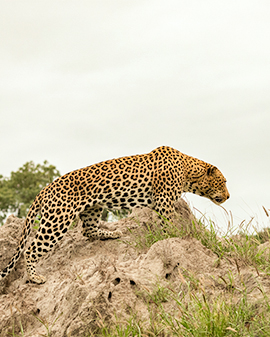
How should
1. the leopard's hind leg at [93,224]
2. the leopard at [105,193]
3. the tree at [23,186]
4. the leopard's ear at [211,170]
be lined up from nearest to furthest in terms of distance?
the leopard at [105,193]
the leopard's hind leg at [93,224]
the leopard's ear at [211,170]
the tree at [23,186]

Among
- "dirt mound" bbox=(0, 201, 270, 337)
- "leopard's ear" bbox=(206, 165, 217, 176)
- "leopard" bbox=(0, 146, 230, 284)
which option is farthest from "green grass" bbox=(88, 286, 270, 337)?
"leopard's ear" bbox=(206, 165, 217, 176)

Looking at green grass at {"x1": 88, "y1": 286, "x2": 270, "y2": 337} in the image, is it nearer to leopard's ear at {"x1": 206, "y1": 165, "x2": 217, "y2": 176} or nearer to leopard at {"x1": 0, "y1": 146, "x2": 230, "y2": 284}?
leopard at {"x1": 0, "y1": 146, "x2": 230, "y2": 284}

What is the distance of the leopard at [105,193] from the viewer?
8.89 meters

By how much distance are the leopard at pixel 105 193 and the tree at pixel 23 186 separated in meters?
18.0

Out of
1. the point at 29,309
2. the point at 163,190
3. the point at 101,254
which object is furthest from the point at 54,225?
the point at 163,190

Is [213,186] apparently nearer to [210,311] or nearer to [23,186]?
[210,311]

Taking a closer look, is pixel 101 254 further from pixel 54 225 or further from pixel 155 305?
pixel 155 305

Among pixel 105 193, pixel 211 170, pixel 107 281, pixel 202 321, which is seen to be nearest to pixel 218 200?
pixel 211 170

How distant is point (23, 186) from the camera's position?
29.2 metres

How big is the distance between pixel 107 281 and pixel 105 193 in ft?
9.17

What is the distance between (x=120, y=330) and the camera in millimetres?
5652

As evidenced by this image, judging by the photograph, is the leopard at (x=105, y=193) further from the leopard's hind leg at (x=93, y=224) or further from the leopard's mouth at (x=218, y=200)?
the leopard's mouth at (x=218, y=200)

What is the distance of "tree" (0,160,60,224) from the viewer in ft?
91.1

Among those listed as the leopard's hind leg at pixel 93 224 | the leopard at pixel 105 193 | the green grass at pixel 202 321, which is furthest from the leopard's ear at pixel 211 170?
the green grass at pixel 202 321
